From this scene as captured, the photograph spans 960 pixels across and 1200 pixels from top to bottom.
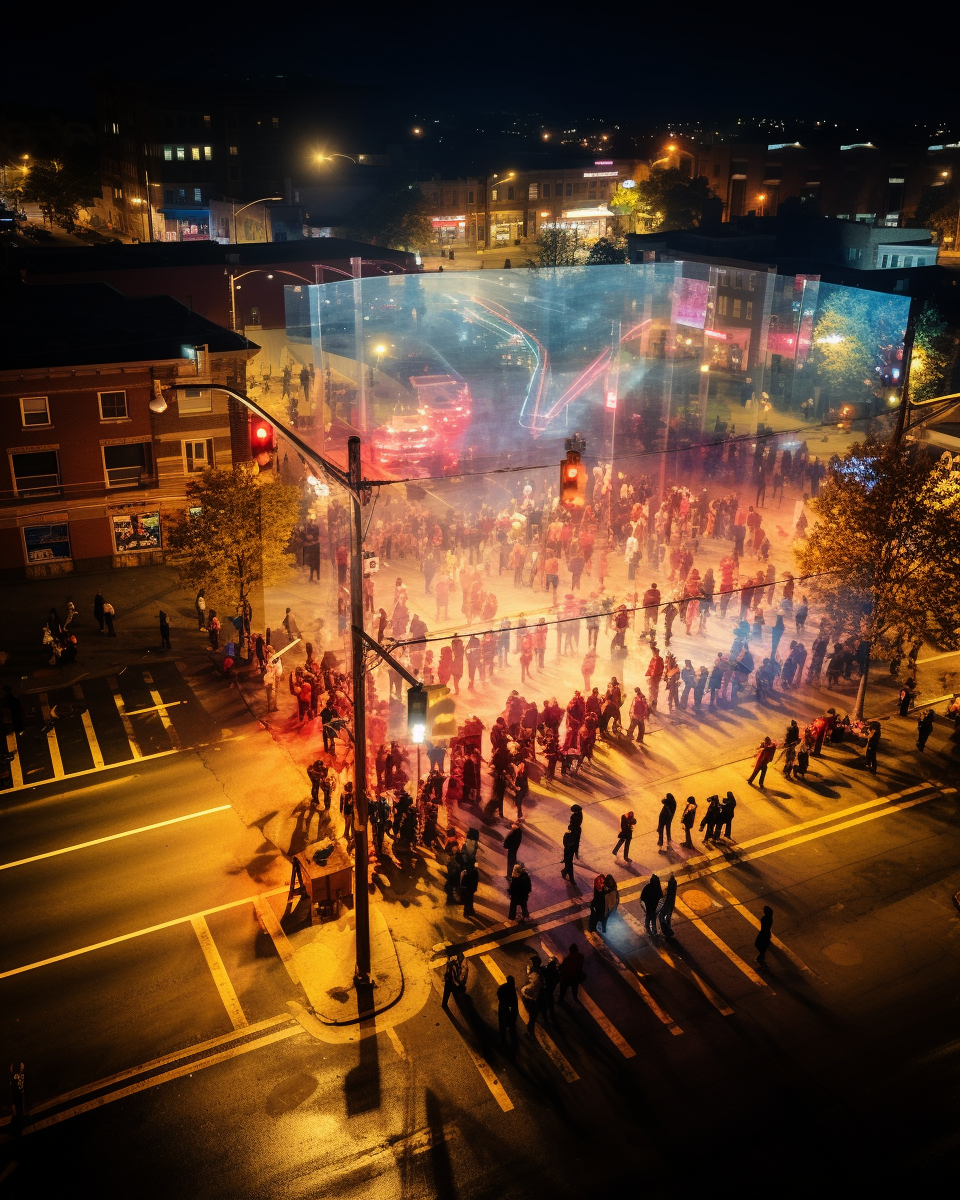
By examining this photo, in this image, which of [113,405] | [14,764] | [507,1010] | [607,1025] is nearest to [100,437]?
[113,405]

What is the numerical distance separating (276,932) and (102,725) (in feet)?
27.2

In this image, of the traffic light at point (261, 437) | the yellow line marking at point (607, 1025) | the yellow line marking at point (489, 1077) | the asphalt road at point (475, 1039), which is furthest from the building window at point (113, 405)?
the yellow line marking at point (607, 1025)

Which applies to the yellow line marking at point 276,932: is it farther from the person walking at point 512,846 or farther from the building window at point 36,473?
the building window at point 36,473

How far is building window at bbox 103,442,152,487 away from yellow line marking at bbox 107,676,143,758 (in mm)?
8476

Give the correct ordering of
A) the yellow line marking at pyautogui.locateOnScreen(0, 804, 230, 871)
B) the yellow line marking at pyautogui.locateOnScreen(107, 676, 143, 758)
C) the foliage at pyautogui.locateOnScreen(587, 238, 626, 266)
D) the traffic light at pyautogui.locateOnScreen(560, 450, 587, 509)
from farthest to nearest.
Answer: the foliage at pyautogui.locateOnScreen(587, 238, 626, 266)
the yellow line marking at pyautogui.locateOnScreen(107, 676, 143, 758)
the yellow line marking at pyautogui.locateOnScreen(0, 804, 230, 871)
the traffic light at pyautogui.locateOnScreen(560, 450, 587, 509)

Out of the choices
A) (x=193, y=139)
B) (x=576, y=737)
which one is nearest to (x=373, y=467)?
(x=576, y=737)

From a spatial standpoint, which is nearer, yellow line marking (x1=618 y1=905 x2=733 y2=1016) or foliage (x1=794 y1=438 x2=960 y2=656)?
yellow line marking (x1=618 y1=905 x2=733 y2=1016)

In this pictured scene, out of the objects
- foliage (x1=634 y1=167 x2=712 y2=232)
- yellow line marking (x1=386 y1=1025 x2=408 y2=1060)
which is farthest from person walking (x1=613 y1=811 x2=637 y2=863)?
foliage (x1=634 y1=167 x2=712 y2=232)

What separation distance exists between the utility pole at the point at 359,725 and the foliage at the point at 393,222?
2473 inches

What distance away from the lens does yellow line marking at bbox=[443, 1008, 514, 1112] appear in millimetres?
12531

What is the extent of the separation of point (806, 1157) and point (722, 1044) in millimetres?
1900

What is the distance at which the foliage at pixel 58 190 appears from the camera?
274 feet

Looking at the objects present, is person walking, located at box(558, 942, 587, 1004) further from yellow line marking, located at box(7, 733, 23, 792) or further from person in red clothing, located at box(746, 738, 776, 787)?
yellow line marking, located at box(7, 733, 23, 792)
